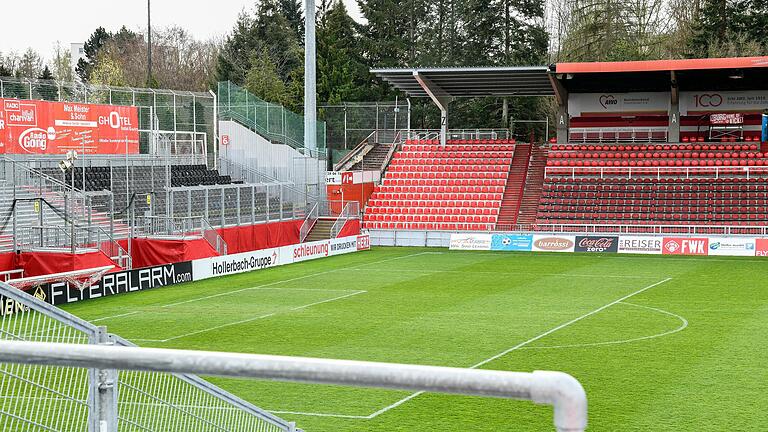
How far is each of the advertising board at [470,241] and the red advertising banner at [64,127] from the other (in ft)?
43.8

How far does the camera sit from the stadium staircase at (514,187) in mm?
46594

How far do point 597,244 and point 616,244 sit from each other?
0.73 m

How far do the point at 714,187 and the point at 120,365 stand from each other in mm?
45046

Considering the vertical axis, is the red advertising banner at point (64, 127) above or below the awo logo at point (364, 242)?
above

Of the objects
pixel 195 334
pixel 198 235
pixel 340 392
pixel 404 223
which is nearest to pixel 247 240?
pixel 198 235

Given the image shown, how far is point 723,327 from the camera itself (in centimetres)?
2145

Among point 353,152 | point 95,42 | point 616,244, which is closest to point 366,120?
point 353,152

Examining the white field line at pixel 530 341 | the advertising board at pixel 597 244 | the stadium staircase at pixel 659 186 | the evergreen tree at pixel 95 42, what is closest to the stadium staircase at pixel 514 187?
the stadium staircase at pixel 659 186

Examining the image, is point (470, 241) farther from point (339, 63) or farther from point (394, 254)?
point (339, 63)

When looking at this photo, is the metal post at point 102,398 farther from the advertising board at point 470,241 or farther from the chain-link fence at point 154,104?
the advertising board at point 470,241

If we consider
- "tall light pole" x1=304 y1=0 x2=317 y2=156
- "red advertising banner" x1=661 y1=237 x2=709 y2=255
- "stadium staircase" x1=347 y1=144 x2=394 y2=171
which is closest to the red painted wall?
"tall light pole" x1=304 y1=0 x2=317 y2=156

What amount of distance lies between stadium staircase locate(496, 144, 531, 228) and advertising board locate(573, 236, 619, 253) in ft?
16.6

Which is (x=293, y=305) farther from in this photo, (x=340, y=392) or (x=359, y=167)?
(x=359, y=167)

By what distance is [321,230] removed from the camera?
44969 mm
